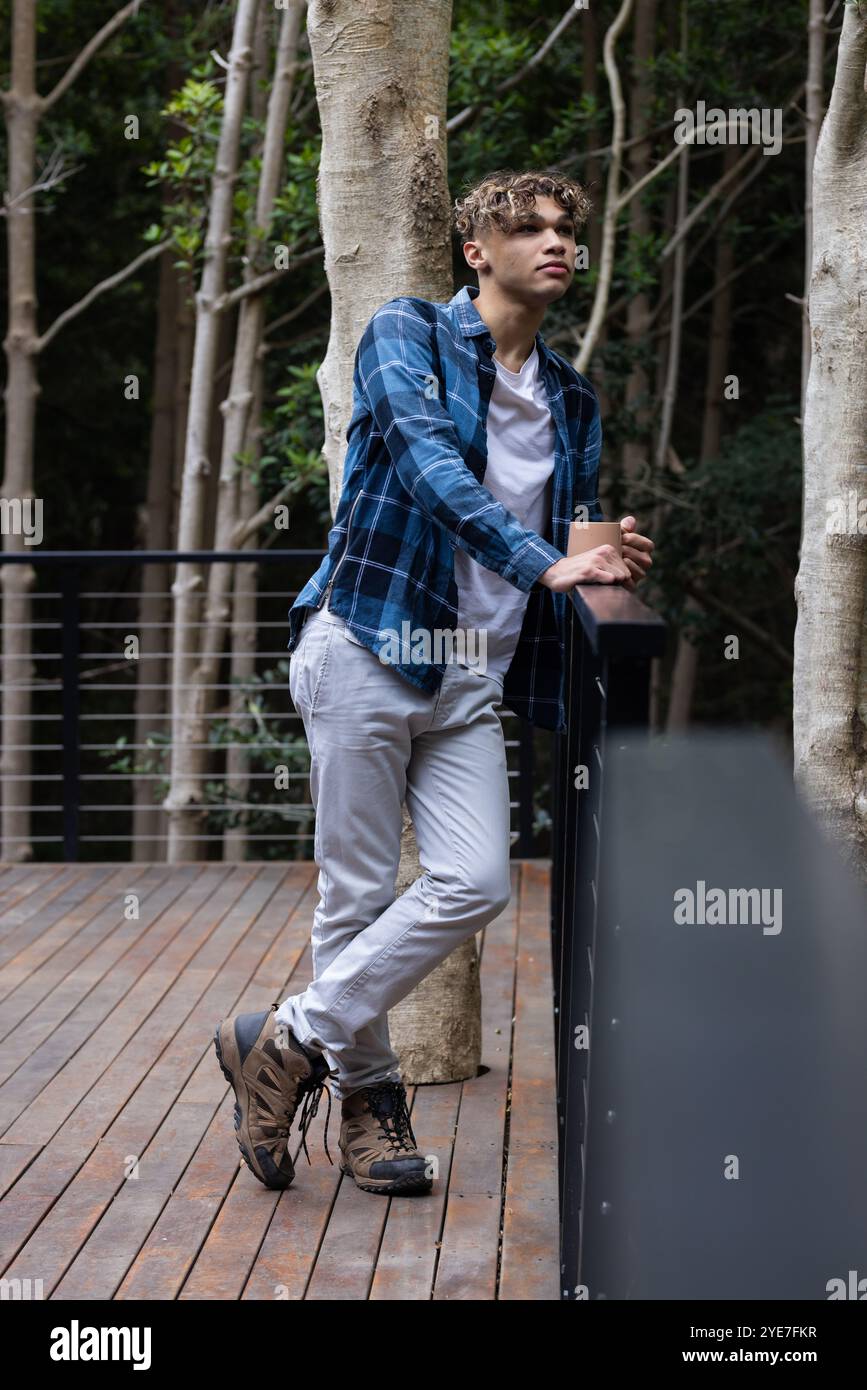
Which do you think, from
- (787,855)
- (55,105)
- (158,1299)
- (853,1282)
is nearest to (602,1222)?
(853,1282)

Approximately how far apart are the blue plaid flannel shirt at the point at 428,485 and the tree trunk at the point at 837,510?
1.37 metres

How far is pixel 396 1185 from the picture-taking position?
2.92m

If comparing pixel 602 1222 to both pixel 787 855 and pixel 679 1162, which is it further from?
pixel 787 855

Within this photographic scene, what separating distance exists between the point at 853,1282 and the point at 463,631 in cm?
117

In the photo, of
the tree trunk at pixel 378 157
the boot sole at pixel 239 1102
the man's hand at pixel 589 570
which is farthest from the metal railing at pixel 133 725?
the man's hand at pixel 589 570

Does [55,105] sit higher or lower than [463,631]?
higher

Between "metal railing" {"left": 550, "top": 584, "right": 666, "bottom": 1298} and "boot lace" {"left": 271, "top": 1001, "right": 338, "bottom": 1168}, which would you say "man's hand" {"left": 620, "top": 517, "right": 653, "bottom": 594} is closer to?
"metal railing" {"left": 550, "top": 584, "right": 666, "bottom": 1298}

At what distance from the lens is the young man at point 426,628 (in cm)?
262

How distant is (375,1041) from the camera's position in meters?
2.91

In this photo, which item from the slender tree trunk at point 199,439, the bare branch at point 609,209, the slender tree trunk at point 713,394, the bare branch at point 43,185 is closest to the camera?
the bare branch at point 609,209

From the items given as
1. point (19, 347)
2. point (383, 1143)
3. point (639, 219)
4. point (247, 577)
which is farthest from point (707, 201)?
point (383, 1143)

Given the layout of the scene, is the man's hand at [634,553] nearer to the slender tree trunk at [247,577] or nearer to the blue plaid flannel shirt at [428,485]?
the blue plaid flannel shirt at [428,485]

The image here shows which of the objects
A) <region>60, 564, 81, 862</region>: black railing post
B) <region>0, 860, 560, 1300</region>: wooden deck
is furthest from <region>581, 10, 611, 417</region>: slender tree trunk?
<region>0, 860, 560, 1300</region>: wooden deck

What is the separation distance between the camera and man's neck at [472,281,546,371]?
2.70 meters
